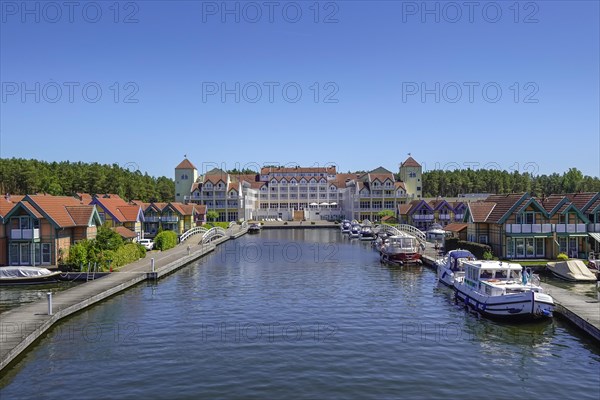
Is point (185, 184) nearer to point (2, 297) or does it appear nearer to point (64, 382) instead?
point (2, 297)

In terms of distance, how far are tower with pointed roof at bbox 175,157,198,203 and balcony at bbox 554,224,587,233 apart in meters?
114

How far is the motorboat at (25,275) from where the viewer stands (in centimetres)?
4538

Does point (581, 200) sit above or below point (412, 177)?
below

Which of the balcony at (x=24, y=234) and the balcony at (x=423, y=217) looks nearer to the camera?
the balcony at (x=24, y=234)

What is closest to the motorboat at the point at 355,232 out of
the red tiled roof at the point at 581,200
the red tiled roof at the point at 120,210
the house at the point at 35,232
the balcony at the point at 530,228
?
the red tiled roof at the point at 120,210

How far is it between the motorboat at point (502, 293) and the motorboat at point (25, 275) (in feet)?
110

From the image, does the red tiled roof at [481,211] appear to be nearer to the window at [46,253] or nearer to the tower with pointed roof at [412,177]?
the window at [46,253]

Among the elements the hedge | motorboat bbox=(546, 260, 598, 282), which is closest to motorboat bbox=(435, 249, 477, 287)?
motorboat bbox=(546, 260, 598, 282)

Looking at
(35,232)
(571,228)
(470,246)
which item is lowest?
(470,246)

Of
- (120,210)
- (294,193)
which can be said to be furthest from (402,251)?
(294,193)

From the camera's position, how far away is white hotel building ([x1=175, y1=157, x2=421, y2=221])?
146 meters

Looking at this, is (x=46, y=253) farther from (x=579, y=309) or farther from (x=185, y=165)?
(x=185, y=165)

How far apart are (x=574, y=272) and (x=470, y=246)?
43.0 feet

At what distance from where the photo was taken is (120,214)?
73875mm
